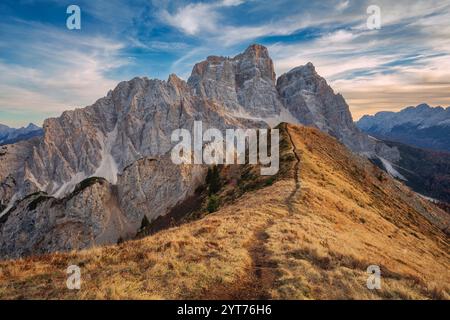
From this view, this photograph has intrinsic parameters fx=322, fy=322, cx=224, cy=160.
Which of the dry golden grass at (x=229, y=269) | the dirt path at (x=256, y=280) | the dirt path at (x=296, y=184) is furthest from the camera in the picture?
the dirt path at (x=296, y=184)

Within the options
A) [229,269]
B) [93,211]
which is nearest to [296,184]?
[229,269]

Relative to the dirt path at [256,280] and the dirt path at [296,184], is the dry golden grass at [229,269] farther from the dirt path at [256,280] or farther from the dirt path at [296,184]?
the dirt path at [296,184]

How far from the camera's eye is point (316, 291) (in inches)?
494

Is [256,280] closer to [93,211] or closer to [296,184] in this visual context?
[296,184]

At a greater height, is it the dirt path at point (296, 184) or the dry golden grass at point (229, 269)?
the dirt path at point (296, 184)

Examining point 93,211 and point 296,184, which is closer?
point 296,184

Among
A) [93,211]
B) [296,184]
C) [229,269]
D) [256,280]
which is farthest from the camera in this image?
[93,211]

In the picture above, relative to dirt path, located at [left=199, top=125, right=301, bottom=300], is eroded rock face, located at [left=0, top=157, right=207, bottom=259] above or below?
below

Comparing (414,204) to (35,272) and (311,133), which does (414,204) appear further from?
(35,272)

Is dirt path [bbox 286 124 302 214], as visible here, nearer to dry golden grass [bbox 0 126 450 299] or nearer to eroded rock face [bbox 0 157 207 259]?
dry golden grass [bbox 0 126 450 299]

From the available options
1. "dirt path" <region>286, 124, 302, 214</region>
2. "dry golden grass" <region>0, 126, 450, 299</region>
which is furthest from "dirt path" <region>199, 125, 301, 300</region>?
"dirt path" <region>286, 124, 302, 214</region>

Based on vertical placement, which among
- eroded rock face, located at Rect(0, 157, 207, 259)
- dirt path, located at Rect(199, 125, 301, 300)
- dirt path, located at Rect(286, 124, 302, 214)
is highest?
dirt path, located at Rect(286, 124, 302, 214)

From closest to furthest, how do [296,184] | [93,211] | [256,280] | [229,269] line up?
[256,280] → [229,269] → [296,184] → [93,211]

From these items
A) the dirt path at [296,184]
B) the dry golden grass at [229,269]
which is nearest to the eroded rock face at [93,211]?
the dirt path at [296,184]
